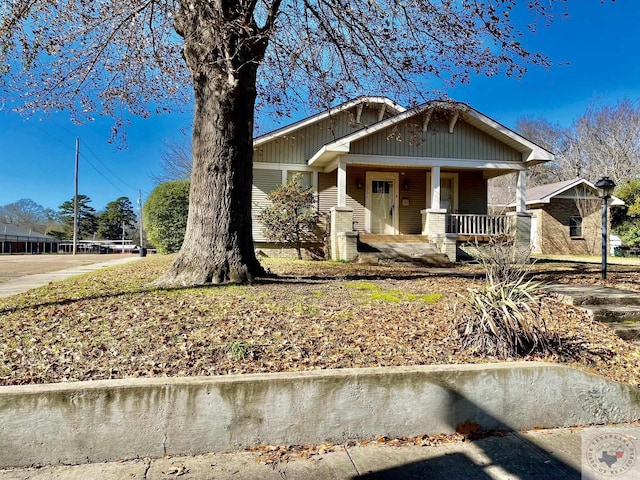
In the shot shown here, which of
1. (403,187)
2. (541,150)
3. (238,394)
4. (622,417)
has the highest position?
(541,150)

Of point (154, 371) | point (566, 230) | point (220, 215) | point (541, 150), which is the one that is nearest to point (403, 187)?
point (541, 150)

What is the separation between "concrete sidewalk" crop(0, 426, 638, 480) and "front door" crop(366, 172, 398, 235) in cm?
1163

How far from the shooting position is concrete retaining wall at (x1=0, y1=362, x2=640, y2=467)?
249 cm

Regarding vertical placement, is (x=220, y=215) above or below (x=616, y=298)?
above

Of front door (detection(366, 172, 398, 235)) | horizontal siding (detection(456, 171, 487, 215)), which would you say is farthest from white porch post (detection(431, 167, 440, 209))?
horizontal siding (detection(456, 171, 487, 215))

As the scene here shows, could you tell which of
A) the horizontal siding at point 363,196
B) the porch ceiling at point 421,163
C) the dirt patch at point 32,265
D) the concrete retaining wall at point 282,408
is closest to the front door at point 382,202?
the horizontal siding at point 363,196

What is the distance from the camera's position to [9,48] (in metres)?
6.21

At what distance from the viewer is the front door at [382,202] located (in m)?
14.3

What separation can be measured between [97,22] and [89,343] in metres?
5.47

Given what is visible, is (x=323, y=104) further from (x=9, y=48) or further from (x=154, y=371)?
(x=154, y=371)

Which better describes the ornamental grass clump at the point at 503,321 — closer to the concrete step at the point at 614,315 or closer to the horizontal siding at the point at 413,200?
the concrete step at the point at 614,315

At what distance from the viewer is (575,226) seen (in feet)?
68.3

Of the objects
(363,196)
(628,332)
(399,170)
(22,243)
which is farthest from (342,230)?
(22,243)

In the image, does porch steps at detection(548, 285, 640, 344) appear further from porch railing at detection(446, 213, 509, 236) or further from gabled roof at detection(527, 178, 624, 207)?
gabled roof at detection(527, 178, 624, 207)
